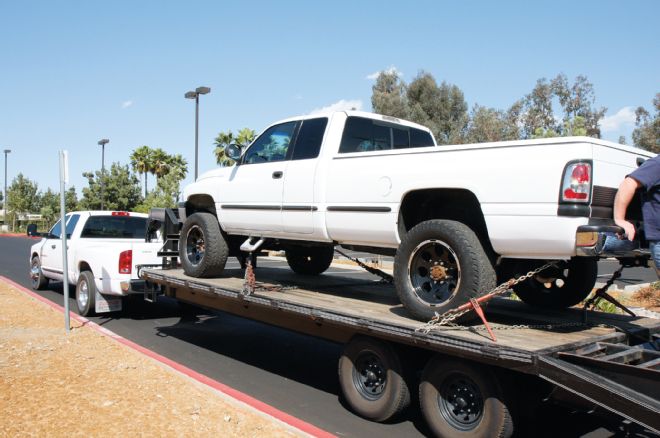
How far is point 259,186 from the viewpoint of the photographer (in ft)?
21.0

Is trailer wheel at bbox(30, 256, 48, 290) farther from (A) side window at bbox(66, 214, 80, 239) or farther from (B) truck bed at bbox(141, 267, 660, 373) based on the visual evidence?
(B) truck bed at bbox(141, 267, 660, 373)

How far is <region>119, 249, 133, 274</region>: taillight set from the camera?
888 centimetres

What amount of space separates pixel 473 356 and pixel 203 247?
4325mm

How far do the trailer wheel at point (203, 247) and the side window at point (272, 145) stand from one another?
917 mm

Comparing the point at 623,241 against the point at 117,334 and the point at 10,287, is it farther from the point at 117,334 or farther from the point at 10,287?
the point at 10,287

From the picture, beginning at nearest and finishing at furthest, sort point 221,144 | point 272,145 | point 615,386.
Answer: point 615,386 < point 272,145 < point 221,144

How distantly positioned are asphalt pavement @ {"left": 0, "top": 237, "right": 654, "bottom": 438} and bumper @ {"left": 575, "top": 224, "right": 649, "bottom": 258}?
1.11 meters

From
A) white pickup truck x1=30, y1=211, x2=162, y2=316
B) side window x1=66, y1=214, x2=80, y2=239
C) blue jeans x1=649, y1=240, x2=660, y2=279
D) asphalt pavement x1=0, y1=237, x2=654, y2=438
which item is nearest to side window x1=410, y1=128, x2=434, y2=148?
asphalt pavement x1=0, y1=237, x2=654, y2=438

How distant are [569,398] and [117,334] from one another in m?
6.51

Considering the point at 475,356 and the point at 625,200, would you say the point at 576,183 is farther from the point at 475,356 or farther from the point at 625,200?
the point at 475,356

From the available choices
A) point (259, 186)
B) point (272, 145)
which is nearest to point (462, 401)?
point (259, 186)

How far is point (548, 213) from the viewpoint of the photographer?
12.8 ft

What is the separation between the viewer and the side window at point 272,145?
6316 mm

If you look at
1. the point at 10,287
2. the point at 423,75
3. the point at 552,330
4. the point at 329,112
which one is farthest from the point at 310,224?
the point at 423,75
